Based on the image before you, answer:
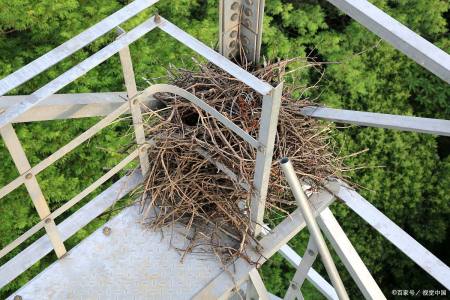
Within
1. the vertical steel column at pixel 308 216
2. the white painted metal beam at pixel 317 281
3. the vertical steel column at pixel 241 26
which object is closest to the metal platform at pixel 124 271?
the vertical steel column at pixel 308 216

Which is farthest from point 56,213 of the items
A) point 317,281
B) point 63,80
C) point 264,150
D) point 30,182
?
point 317,281

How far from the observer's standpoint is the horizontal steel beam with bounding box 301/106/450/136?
1.79 m

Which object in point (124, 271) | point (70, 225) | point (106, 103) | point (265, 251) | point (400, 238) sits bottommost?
point (400, 238)

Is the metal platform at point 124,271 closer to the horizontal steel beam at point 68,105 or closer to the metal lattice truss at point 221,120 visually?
the metal lattice truss at point 221,120

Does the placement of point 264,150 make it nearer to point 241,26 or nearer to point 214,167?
point 214,167

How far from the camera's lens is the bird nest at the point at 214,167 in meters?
1.95

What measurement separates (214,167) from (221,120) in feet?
1.29

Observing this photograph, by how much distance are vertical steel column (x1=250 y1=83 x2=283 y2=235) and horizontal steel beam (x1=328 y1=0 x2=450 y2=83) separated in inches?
11.7

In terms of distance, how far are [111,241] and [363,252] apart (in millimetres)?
4223

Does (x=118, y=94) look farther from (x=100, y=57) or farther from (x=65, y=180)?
(x=65, y=180)

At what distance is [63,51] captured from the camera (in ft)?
4.62

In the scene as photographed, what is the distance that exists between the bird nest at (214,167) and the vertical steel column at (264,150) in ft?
0.13

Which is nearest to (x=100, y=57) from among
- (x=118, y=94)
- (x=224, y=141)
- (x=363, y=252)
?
(x=118, y=94)

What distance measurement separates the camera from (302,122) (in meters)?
2.14
